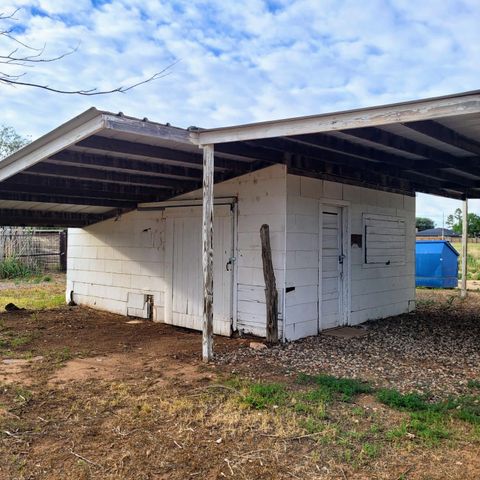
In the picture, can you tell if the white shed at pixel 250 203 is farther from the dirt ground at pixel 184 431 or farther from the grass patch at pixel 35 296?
the grass patch at pixel 35 296

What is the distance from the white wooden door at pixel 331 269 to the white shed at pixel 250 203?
0.03m

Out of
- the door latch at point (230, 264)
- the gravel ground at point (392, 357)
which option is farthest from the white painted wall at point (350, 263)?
the door latch at point (230, 264)

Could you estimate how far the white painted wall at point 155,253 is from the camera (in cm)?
598

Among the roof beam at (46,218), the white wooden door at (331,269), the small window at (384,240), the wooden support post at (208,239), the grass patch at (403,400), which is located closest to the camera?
the grass patch at (403,400)

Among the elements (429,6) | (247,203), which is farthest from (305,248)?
(429,6)

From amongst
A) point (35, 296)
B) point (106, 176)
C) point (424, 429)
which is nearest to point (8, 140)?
point (35, 296)

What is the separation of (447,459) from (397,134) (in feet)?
10.7

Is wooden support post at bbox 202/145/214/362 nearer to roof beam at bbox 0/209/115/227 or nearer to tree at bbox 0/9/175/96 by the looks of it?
tree at bbox 0/9/175/96

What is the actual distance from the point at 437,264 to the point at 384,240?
6366mm

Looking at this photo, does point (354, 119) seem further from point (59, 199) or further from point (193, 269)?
point (59, 199)

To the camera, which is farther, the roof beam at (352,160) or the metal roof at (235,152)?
the roof beam at (352,160)

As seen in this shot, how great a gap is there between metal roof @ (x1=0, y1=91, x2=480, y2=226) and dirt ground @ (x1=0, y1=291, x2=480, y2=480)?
229 centimetres

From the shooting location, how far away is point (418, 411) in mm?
3574

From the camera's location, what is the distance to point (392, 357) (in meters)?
5.31
